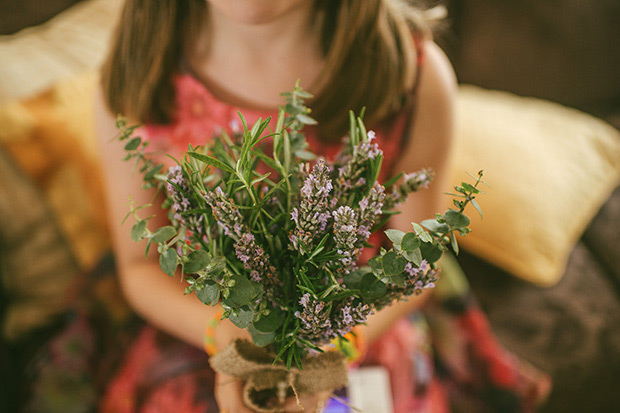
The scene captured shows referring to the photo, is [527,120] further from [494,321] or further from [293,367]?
[293,367]

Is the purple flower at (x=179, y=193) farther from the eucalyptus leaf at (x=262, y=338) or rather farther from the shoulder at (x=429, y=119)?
the shoulder at (x=429, y=119)

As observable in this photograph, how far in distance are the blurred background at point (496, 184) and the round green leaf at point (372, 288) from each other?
0.74m

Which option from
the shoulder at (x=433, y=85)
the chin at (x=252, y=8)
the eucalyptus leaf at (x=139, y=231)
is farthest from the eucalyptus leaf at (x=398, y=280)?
the shoulder at (x=433, y=85)

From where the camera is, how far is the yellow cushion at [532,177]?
1.38m

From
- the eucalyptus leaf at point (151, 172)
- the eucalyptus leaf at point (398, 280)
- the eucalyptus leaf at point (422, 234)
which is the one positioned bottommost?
the eucalyptus leaf at point (151, 172)

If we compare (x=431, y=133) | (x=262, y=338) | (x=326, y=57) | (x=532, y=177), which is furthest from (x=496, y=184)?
(x=262, y=338)

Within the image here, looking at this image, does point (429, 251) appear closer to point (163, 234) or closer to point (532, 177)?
point (163, 234)

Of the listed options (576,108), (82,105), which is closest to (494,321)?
(576,108)

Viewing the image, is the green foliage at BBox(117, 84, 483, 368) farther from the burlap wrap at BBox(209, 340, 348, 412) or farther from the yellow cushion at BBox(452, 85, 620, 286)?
the yellow cushion at BBox(452, 85, 620, 286)

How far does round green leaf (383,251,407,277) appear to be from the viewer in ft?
1.43

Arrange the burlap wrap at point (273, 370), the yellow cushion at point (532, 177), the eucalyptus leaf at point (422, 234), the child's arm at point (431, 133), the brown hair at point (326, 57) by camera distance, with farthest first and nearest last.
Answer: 1. the yellow cushion at point (532, 177)
2. the child's arm at point (431, 133)
3. the brown hair at point (326, 57)
4. the burlap wrap at point (273, 370)
5. the eucalyptus leaf at point (422, 234)

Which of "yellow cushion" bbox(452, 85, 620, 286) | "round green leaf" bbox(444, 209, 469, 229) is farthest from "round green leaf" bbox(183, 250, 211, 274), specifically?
"yellow cushion" bbox(452, 85, 620, 286)

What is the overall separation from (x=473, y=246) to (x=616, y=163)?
594mm

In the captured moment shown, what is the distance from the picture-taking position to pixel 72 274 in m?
1.18
